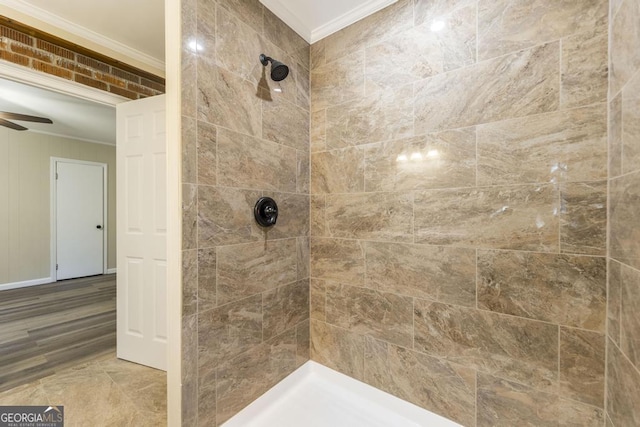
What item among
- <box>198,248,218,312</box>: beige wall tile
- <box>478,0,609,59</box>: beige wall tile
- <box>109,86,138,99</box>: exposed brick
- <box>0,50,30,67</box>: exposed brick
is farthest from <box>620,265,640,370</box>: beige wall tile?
<box>0,50,30,67</box>: exposed brick

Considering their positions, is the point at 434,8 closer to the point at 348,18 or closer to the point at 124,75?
the point at 348,18

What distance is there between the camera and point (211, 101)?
1.38 m

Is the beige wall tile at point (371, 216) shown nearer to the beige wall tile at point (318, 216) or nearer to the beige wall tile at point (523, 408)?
the beige wall tile at point (318, 216)

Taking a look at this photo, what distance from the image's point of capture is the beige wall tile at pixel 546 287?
1.11 m

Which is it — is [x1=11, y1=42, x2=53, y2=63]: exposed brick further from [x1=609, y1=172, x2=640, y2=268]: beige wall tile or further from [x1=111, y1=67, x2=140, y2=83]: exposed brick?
[x1=609, y1=172, x2=640, y2=268]: beige wall tile

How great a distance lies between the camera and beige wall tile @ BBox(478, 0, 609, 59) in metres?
1.12

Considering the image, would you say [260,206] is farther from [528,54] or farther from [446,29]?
[528,54]

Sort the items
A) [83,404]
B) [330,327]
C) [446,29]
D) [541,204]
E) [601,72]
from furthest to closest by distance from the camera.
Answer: [330,327] < [83,404] < [446,29] < [541,204] < [601,72]

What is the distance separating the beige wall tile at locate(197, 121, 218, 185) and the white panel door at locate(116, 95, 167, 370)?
938 millimetres

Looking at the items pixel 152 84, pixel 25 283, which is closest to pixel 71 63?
pixel 152 84

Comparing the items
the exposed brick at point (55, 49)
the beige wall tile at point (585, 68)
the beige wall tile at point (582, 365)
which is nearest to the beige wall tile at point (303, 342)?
the beige wall tile at point (582, 365)

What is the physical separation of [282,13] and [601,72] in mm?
1805

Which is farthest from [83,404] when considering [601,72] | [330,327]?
[601,72]

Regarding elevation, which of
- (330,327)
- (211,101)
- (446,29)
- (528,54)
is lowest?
(330,327)
